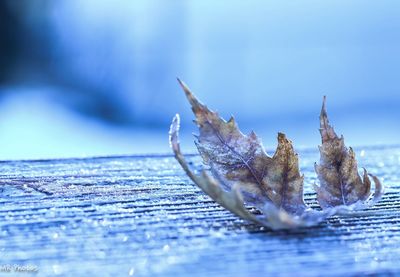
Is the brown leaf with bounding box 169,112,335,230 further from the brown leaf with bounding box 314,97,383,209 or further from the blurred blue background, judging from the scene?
the blurred blue background

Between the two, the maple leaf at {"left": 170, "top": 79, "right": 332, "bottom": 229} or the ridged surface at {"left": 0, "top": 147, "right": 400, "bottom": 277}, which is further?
the maple leaf at {"left": 170, "top": 79, "right": 332, "bottom": 229}

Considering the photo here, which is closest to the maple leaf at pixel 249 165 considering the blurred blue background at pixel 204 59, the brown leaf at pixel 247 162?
the brown leaf at pixel 247 162

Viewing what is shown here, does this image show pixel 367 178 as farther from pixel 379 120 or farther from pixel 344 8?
pixel 344 8

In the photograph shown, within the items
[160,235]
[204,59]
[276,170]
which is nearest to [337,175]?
[276,170]

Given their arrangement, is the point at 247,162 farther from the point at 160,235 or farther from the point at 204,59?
the point at 204,59

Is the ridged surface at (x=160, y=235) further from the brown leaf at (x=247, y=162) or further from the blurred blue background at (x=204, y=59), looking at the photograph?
the blurred blue background at (x=204, y=59)

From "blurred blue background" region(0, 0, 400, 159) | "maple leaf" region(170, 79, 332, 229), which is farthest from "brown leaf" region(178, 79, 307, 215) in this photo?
"blurred blue background" region(0, 0, 400, 159)
